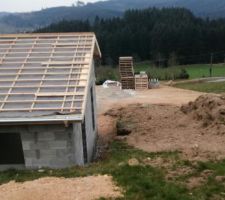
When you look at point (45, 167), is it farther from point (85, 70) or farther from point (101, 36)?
point (101, 36)

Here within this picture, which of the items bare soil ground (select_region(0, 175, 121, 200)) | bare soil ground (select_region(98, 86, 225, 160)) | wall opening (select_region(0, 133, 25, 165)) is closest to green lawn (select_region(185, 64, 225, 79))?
bare soil ground (select_region(98, 86, 225, 160))

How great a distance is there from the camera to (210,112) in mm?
19625

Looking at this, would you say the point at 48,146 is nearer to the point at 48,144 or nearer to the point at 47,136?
the point at 48,144

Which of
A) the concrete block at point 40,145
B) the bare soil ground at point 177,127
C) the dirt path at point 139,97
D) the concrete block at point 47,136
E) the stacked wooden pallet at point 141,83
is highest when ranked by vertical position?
the concrete block at point 47,136

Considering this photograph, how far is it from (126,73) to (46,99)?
89.3 ft

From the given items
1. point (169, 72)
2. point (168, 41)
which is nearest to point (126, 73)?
point (169, 72)

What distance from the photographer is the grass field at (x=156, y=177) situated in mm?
10867

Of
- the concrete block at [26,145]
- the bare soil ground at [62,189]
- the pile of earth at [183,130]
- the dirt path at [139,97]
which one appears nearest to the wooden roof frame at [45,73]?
the concrete block at [26,145]

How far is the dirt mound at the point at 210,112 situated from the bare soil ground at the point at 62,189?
7.94 metres

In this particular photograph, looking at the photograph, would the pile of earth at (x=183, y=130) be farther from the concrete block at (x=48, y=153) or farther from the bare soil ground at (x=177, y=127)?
the concrete block at (x=48, y=153)

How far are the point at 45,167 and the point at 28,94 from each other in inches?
98.7

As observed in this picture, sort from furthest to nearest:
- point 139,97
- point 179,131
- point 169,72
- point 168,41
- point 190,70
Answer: point 168,41 < point 190,70 < point 169,72 < point 139,97 < point 179,131

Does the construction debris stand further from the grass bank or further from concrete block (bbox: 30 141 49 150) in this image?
concrete block (bbox: 30 141 49 150)

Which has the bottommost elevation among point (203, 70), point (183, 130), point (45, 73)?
point (203, 70)
